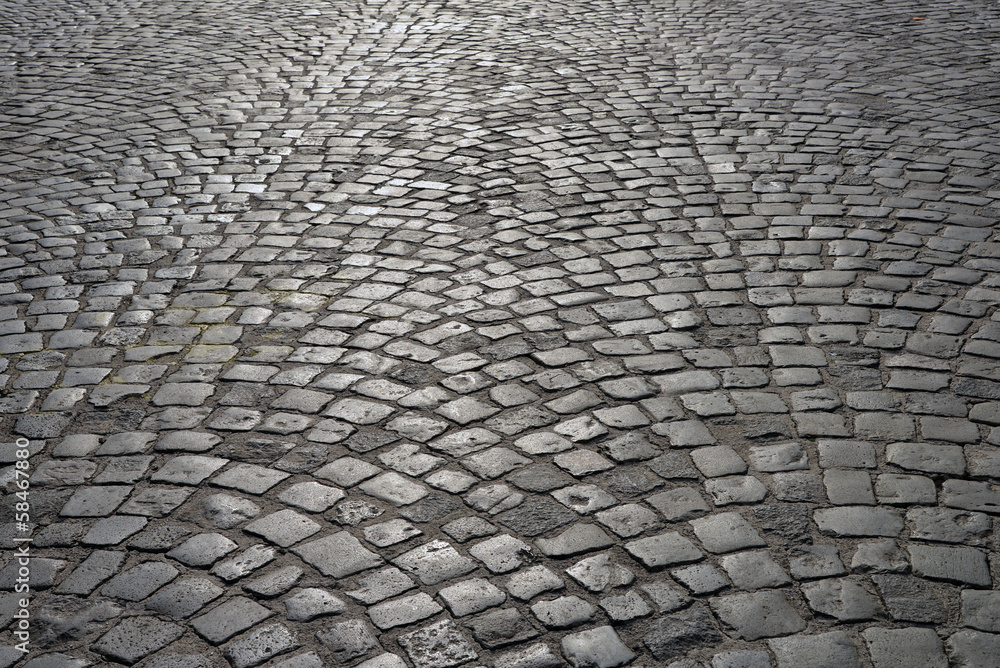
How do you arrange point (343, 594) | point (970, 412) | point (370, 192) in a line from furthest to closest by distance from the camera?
point (370, 192) < point (970, 412) < point (343, 594)

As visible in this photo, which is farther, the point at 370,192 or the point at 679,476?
the point at 370,192

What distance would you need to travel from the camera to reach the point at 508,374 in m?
3.97

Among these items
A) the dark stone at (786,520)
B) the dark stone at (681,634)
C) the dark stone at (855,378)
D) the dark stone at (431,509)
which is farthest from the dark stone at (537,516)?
the dark stone at (855,378)

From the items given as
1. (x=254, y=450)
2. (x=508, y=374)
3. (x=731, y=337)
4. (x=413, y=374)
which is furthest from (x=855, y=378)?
(x=254, y=450)

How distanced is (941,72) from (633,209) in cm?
432

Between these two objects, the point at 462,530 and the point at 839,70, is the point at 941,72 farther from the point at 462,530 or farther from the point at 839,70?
the point at 462,530

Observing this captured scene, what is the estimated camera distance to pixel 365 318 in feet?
14.5

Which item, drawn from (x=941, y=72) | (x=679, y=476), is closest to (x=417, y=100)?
(x=941, y=72)

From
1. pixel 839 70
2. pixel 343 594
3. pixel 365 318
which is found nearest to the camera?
pixel 343 594

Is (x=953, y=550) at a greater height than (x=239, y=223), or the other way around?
(x=239, y=223)

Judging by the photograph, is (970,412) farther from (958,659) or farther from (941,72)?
(941,72)

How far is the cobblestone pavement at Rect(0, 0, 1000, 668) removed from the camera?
280 cm

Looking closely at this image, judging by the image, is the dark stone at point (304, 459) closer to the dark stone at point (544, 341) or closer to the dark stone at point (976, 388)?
the dark stone at point (544, 341)

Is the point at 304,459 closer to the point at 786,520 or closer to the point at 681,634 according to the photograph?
the point at 681,634
